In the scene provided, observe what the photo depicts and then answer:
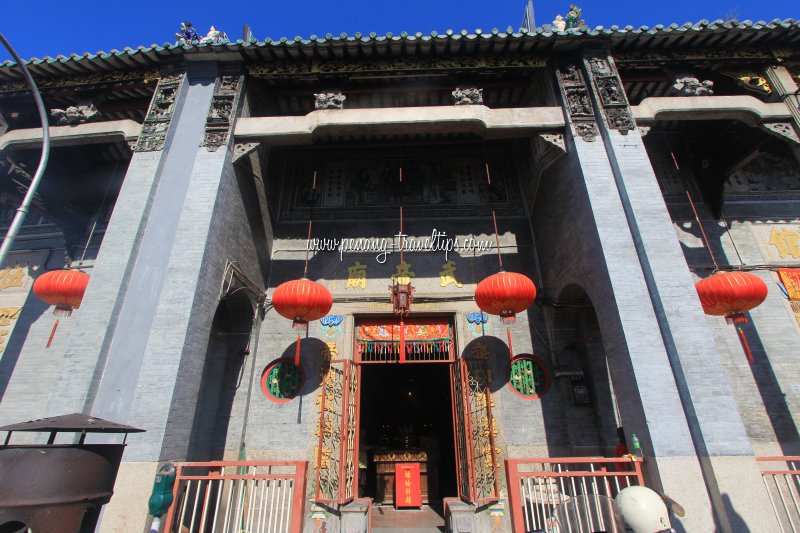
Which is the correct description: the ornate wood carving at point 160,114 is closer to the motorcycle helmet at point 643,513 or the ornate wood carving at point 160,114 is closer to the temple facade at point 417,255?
A: the temple facade at point 417,255

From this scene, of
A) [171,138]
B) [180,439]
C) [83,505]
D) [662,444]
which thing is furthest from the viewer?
[171,138]

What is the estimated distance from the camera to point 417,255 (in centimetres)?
914

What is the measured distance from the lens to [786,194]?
908 cm

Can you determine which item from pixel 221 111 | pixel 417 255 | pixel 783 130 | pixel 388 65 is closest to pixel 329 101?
pixel 388 65

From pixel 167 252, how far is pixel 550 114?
7.20 m

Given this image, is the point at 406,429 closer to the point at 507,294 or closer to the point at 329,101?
the point at 507,294

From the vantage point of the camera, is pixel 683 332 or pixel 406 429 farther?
pixel 406 429

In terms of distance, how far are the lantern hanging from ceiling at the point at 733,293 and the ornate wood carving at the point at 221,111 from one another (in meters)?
8.69

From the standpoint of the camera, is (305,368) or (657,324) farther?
(305,368)

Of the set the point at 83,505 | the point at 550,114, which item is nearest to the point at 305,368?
the point at 83,505

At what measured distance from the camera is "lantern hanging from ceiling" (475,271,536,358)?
6.52 metres

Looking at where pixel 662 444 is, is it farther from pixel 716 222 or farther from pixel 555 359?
pixel 716 222

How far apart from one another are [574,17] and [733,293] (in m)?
6.36

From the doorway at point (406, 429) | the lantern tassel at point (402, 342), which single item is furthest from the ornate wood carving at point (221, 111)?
the doorway at point (406, 429)
